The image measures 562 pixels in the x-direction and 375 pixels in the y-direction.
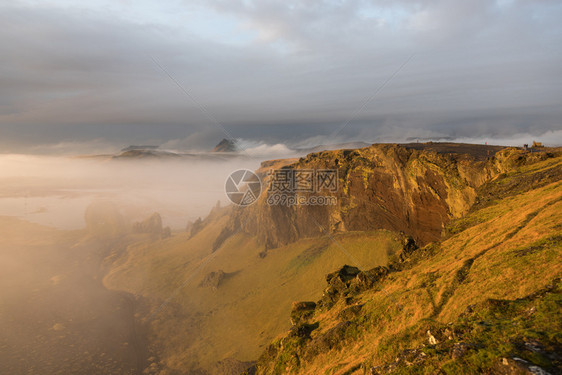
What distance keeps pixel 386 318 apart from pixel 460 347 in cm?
1224

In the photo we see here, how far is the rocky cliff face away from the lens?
4244 centimetres

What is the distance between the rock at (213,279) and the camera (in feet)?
276

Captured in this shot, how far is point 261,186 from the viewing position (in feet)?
374

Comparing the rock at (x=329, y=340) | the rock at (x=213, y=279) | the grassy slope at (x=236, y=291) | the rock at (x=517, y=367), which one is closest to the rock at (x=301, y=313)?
the rock at (x=329, y=340)

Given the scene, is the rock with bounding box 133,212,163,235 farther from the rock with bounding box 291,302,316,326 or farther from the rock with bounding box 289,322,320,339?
the rock with bounding box 289,322,320,339

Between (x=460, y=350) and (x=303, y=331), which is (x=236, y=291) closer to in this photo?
(x=303, y=331)

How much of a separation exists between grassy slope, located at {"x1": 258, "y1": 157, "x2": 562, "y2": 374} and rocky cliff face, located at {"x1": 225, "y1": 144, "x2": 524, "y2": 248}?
26.1 feet

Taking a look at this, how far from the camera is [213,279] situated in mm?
85688

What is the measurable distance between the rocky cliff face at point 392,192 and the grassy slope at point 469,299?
796 cm

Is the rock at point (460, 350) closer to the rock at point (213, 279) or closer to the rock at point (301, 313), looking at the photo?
the rock at point (301, 313)

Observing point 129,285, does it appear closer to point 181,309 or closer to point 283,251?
point 181,309

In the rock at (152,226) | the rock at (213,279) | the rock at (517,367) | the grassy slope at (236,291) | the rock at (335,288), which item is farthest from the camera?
the rock at (152,226)

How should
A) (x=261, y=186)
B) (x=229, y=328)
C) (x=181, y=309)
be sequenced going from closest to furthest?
(x=229, y=328) < (x=181, y=309) < (x=261, y=186)

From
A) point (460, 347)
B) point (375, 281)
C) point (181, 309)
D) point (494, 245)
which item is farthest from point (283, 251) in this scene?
point (460, 347)
